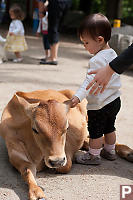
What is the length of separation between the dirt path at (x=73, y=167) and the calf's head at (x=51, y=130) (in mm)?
385

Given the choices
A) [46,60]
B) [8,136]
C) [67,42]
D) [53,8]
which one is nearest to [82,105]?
[8,136]

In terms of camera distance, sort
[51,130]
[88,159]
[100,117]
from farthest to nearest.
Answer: [88,159] → [100,117] → [51,130]

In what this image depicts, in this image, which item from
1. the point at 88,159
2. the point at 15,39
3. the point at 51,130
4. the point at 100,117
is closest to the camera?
the point at 51,130

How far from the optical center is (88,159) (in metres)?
3.77

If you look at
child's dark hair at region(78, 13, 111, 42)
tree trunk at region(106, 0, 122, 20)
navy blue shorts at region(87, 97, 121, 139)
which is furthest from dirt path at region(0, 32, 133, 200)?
tree trunk at region(106, 0, 122, 20)

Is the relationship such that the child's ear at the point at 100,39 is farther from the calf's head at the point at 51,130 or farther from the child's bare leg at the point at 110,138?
the child's bare leg at the point at 110,138

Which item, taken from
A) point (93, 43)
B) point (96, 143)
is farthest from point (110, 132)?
point (93, 43)

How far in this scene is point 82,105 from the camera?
15.0 feet

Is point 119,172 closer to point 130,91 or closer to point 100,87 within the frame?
point 100,87

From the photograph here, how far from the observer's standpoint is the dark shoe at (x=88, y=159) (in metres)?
3.73

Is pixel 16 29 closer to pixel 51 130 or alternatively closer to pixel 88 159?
pixel 88 159

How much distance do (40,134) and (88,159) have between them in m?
0.86

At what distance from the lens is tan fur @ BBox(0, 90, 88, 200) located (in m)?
3.03

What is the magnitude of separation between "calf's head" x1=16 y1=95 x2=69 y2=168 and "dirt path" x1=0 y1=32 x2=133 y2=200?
38 centimetres
